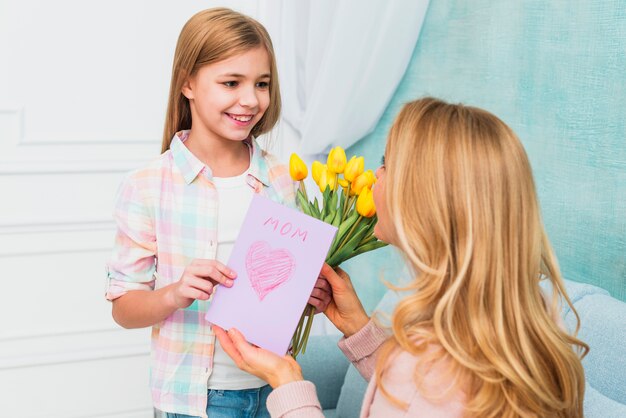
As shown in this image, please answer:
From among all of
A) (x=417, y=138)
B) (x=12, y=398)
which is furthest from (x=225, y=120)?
(x=12, y=398)

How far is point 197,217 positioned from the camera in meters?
1.42

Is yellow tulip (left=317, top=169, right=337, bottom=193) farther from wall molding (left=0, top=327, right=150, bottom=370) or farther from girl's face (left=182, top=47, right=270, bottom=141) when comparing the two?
wall molding (left=0, top=327, right=150, bottom=370)

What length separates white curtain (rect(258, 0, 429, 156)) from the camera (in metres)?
2.23

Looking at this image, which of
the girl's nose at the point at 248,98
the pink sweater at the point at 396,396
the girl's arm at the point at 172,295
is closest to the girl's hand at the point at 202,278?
the girl's arm at the point at 172,295

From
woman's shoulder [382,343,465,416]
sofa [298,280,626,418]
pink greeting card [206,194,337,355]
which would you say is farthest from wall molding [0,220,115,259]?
woman's shoulder [382,343,465,416]

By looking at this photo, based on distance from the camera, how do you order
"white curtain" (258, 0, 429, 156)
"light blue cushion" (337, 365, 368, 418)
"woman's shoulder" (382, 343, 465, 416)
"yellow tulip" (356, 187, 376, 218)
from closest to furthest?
"woman's shoulder" (382, 343, 465, 416) → "yellow tulip" (356, 187, 376, 218) → "light blue cushion" (337, 365, 368, 418) → "white curtain" (258, 0, 429, 156)

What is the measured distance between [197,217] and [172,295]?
175 mm

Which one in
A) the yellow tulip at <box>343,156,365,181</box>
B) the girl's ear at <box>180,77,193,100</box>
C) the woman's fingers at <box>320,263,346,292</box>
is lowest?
the woman's fingers at <box>320,263,346,292</box>

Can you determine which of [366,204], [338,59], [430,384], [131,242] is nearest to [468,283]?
[430,384]

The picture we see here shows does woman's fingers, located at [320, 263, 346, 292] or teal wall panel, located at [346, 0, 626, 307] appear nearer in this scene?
woman's fingers, located at [320, 263, 346, 292]

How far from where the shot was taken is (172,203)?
56.1 inches

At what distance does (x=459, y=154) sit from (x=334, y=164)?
0.32 meters

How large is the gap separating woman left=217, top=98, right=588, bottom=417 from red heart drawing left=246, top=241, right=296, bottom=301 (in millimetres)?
230

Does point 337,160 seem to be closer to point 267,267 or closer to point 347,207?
point 347,207
